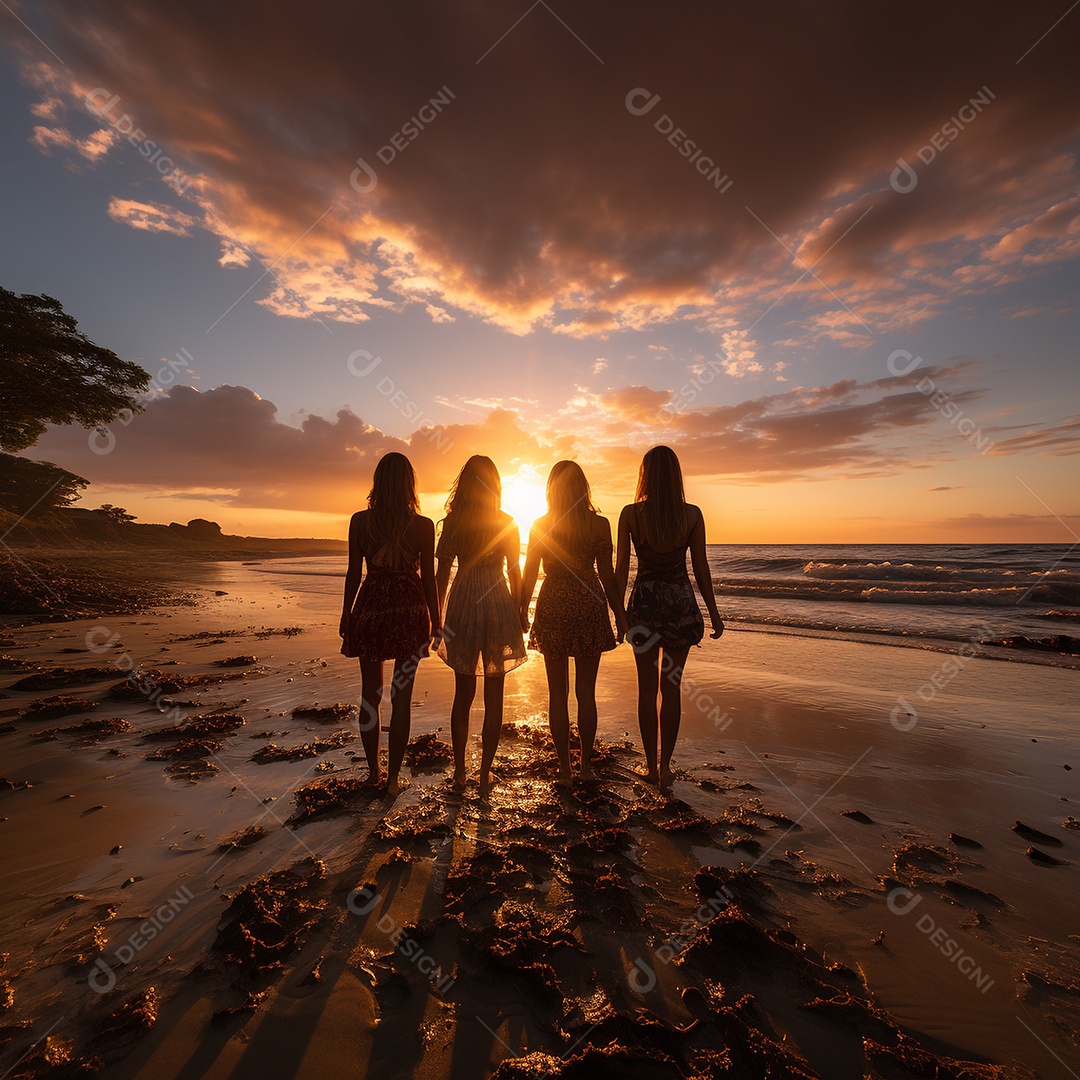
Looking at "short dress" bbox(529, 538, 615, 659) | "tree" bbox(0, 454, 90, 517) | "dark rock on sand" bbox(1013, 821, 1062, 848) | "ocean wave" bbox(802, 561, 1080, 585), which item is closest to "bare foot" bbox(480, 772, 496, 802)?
"short dress" bbox(529, 538, 615, 659)

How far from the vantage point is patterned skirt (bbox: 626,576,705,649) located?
15.2 ft

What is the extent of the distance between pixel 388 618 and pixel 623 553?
2333 mm

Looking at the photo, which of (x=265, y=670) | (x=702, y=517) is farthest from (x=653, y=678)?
(x=265, y=670)

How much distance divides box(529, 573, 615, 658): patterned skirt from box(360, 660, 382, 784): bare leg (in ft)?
Answer: 4.82

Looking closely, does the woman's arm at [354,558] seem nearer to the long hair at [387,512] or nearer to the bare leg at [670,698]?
the long hair at [387,512]

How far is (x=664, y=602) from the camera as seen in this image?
184 inches

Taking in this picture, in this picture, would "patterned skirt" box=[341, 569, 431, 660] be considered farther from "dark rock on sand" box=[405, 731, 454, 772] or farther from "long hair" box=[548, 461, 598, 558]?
"long hair" box=[548, 461, 598, 558]

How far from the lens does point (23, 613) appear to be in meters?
11.2

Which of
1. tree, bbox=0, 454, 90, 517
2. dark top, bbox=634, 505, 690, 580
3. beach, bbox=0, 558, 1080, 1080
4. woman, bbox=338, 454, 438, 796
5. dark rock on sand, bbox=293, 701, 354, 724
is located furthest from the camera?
tree, bbox=0, 454, 90, 517

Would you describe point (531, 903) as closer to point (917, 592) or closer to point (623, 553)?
point (623, 553)

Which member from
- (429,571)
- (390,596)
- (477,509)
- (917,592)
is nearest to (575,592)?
(477,509)

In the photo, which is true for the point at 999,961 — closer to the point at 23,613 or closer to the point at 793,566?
the point at 23,613

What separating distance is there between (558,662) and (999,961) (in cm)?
329

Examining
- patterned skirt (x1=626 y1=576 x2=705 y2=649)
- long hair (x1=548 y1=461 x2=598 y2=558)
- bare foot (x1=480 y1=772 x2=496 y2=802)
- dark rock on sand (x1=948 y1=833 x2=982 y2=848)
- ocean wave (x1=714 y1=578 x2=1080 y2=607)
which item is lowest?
bare foot (x1=480 y1=772 x2=496 y2=802)
